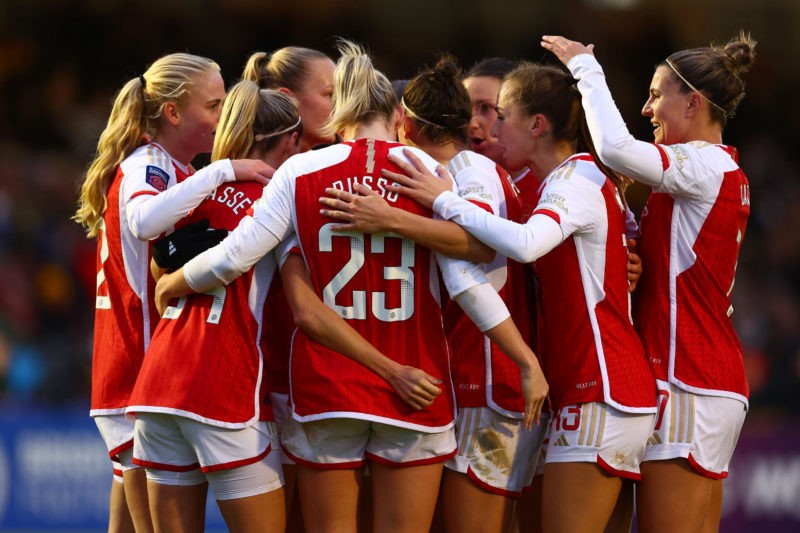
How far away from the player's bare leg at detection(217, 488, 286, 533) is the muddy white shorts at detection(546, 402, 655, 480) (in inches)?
38.5

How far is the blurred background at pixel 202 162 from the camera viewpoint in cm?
855

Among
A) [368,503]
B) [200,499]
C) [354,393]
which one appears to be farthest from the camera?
[368,503]

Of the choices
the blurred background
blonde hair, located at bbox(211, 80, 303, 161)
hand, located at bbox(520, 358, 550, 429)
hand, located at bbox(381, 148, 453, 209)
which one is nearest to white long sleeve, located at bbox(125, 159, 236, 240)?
blonde hair, located at bbox(211, 80, 303, 161)

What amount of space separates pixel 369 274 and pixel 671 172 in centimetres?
111

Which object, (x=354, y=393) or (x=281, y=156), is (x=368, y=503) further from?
(x=281, y=156)

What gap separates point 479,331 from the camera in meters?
4.03

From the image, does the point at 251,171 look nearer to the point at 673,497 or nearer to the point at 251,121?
the point at 251,121

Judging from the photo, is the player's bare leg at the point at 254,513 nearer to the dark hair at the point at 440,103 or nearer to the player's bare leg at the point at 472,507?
the player's bare leg at the point at 472,507

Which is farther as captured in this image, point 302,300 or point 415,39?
point 415,39

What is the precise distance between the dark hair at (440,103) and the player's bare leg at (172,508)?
61.3 inches

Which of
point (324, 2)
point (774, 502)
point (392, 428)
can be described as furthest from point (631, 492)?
point (324, 2)

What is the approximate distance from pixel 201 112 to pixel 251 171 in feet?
2.35

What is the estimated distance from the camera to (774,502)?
8625mm

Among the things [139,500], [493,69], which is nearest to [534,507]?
[139,500]
